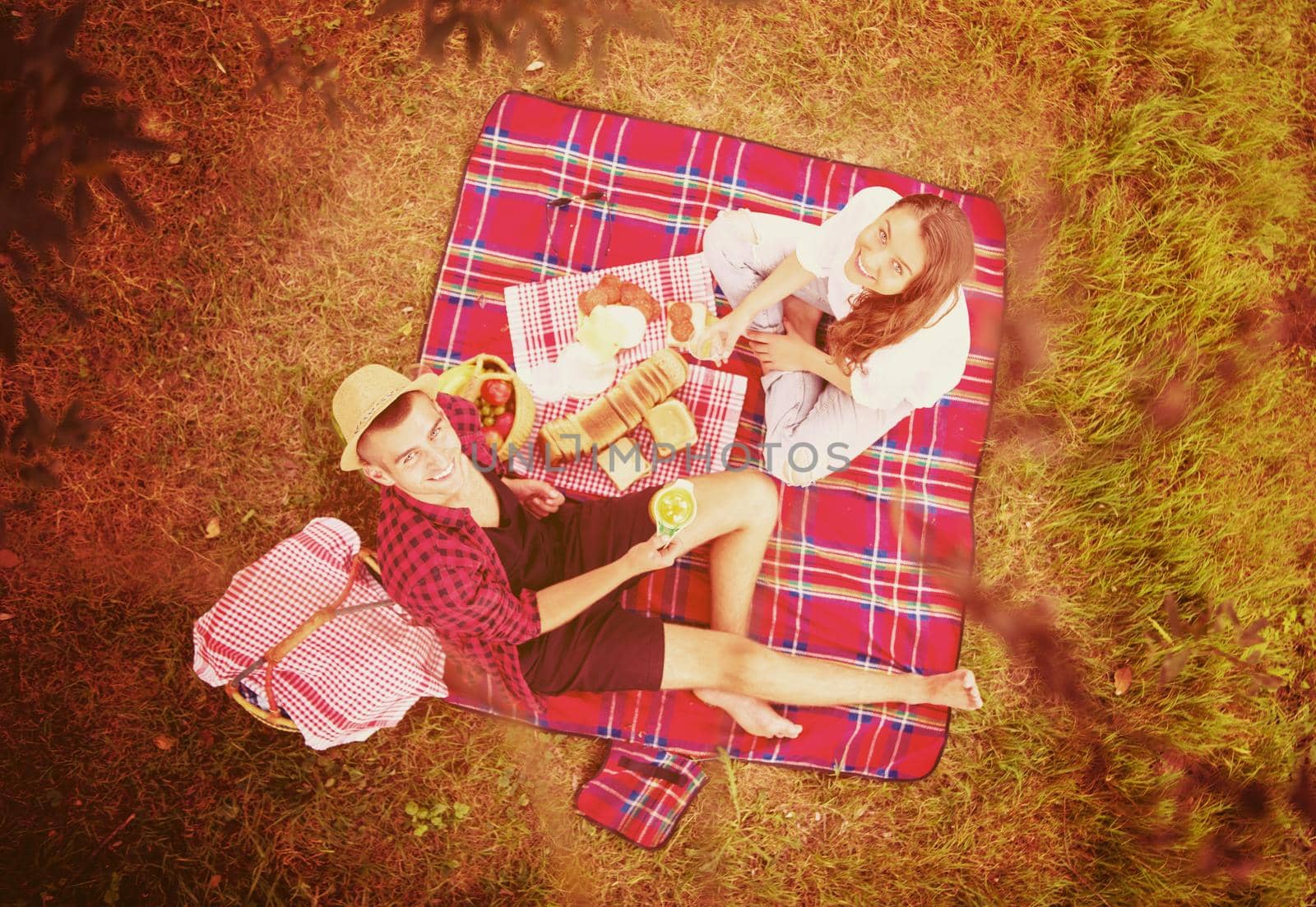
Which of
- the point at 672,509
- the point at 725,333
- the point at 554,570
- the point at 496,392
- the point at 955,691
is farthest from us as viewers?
the point at 725,333

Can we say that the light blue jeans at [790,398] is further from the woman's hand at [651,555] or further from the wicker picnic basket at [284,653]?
the wicker picnic basket at [284,653]

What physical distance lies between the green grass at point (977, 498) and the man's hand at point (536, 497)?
0.83 meters

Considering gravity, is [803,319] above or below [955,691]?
above

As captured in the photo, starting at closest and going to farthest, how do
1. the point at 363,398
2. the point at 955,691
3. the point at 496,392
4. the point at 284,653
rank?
the point at 363,398 < the point at 284,653 < the point at 496,392 < the point at 955,691

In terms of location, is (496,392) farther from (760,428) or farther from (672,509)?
(760,428)

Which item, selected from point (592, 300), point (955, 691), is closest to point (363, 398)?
point (592, 300)

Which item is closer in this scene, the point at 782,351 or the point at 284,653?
the point at 284,653

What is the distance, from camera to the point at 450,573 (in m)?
2.80

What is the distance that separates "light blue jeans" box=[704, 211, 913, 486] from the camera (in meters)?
3.46

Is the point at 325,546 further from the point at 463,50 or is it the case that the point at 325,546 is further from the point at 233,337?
the point at 463,50

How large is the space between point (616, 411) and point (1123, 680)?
268 centimetres

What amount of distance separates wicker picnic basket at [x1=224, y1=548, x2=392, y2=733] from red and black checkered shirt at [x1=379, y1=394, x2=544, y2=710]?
261mm

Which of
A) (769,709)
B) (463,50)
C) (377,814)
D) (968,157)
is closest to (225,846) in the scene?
(377,814)

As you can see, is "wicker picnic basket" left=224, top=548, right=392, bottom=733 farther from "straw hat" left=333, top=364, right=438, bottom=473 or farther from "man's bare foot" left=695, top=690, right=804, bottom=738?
"man's bare foot" left=695, top=690, right=804, bottom=738
